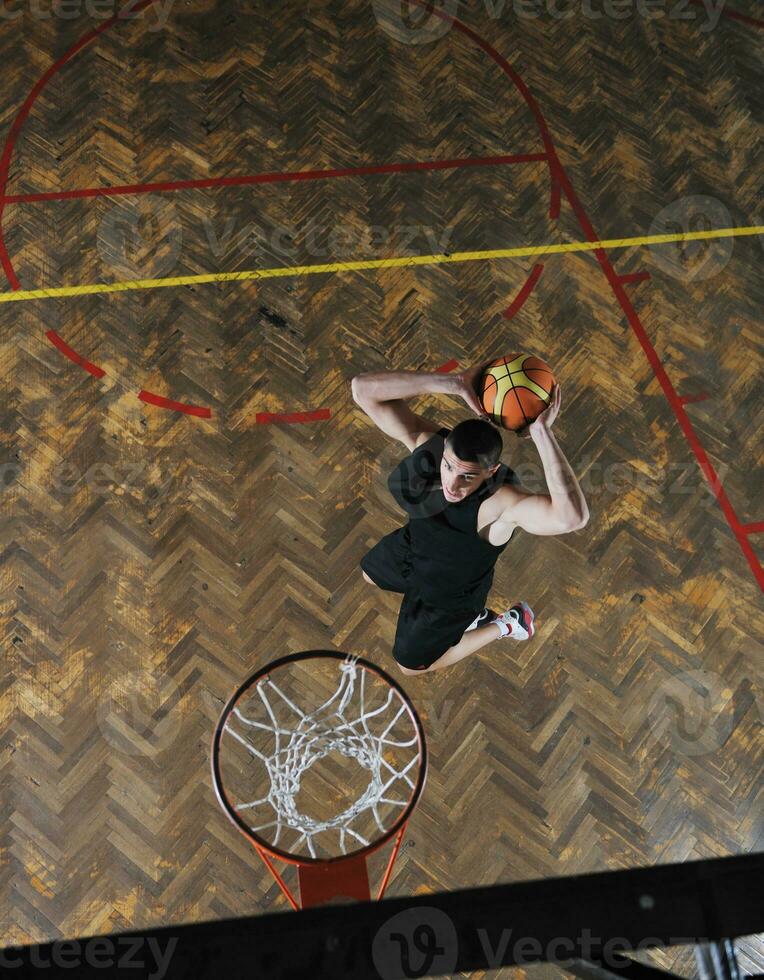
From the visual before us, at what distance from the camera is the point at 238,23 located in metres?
7.91

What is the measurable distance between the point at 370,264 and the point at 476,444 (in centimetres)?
313

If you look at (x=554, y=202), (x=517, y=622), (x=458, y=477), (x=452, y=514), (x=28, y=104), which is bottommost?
(x=517, y=622)

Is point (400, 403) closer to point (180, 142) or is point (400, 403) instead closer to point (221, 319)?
point (221, 319)

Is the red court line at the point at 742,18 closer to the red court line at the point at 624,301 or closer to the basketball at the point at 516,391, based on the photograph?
the red court line at the point at 624,301

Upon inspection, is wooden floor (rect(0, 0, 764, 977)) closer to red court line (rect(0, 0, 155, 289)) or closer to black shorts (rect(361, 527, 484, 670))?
red court line (rect(0, 0, 155, 289))

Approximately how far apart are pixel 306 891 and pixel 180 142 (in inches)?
205

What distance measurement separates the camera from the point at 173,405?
6457 mm

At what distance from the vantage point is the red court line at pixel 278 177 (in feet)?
23.5

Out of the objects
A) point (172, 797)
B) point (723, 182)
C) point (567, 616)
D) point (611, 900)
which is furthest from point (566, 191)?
point (611, 900)

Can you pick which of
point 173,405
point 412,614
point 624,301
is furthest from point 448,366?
point 412,614

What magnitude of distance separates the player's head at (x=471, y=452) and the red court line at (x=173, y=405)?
2.52 meters

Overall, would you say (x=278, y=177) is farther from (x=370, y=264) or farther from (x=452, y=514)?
(x=452, y=514)

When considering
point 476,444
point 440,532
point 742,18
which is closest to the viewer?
point 476,444

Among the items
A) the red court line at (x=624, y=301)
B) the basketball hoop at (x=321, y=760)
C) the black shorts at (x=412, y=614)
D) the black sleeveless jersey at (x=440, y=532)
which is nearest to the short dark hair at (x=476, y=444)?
the black sleeveless jersey at (x=440, y=532)
